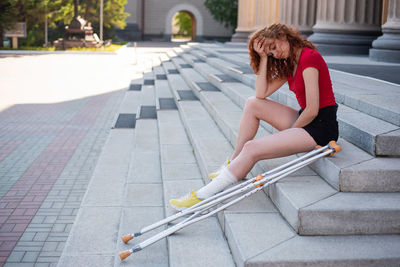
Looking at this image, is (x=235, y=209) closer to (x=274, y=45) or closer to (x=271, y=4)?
(x=274, y=45)

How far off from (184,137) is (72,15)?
27.2 metres

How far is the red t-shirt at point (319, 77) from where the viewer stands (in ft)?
11.5

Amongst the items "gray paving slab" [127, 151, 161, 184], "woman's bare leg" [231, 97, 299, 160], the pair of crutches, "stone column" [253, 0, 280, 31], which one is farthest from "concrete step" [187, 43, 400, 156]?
"stone column" [253, 0, 280, 31]

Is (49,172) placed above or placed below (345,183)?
below

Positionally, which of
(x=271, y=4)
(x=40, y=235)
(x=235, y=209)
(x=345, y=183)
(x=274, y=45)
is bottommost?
(x=40, y=235)

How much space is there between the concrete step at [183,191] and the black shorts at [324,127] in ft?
3.25

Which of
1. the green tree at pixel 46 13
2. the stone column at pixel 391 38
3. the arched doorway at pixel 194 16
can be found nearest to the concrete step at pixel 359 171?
the stone column at pixel 391 38

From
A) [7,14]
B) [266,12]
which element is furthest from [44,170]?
[7,14]

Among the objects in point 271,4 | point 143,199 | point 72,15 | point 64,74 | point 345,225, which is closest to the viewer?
point 345,225

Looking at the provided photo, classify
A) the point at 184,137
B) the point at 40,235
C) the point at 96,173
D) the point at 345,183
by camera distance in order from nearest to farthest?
1. the point at 345,183
2. the point at 40,235
3. the point at 96,173
4. the point at 184,137

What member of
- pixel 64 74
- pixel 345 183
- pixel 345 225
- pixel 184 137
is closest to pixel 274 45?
pixel 345 183

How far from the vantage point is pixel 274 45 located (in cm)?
364

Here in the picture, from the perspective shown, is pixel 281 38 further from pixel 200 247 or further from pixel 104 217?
pixel 104 217

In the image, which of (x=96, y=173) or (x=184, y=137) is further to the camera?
(x=184, y=137)
